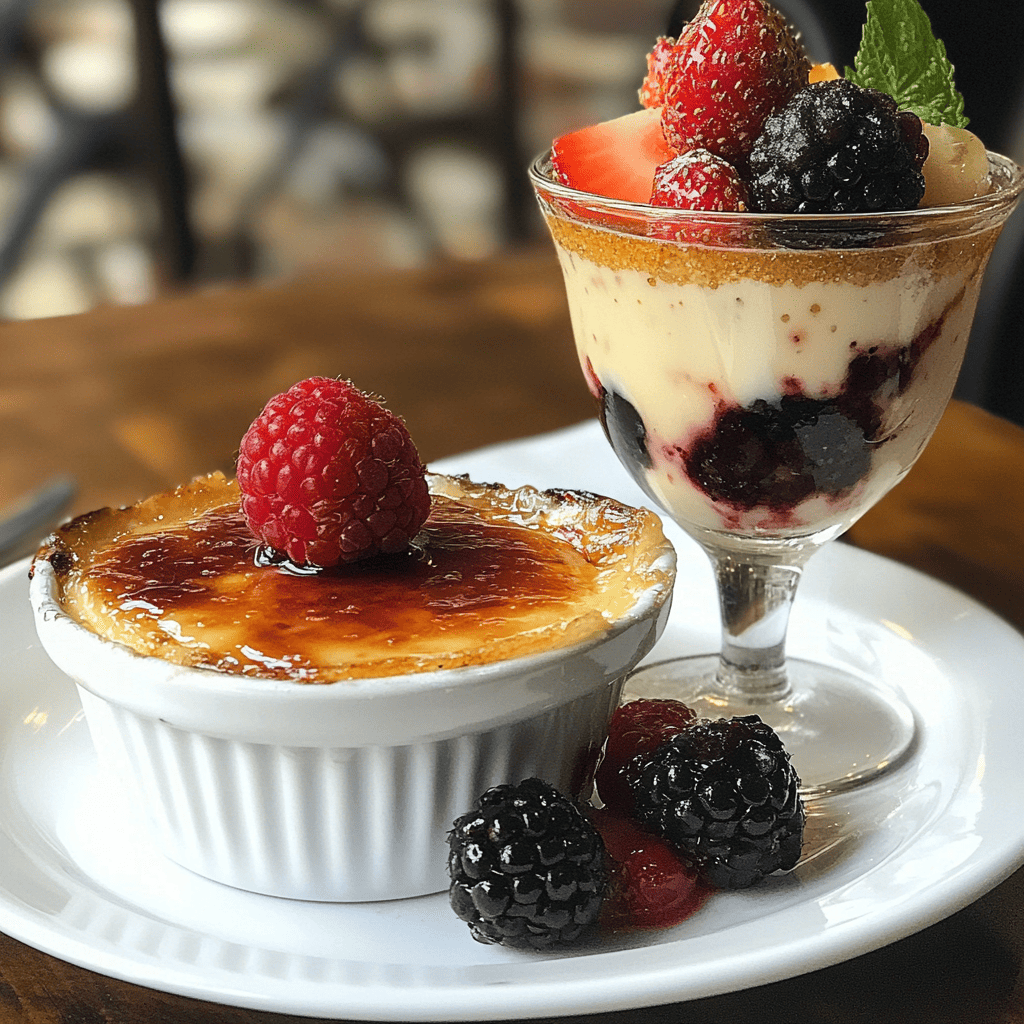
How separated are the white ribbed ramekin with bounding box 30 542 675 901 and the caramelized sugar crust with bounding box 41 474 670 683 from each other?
2 centimetres

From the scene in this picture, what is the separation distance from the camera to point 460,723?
2.70ft

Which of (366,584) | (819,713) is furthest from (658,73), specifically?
(819,713)

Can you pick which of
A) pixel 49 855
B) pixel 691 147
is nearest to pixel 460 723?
pixel 49 855

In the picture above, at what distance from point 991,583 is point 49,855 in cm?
88

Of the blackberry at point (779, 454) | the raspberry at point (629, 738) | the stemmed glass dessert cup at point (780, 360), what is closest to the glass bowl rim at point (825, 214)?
the stemmed glass dessert cup at point (780, 360)

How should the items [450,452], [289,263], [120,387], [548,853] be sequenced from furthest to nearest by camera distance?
1. [289,263]
2. [120,387]
3. [450,452]
4. [548,853]

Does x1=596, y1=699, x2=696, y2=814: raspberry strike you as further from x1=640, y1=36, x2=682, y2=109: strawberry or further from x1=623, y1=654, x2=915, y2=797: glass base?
x1=640, y1=36, x2=682, y2=109: strawberry

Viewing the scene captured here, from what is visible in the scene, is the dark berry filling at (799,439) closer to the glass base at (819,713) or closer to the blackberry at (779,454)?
the blackberry at (779,454)

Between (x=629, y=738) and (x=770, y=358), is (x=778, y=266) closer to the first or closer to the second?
(x=770, y=358)

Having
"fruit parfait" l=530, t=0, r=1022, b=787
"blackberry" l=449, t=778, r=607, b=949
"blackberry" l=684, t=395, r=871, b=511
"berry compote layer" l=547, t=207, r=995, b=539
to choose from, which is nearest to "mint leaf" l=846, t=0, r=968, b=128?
"fruit parfait" l=530, t=0, r=1022, b=787

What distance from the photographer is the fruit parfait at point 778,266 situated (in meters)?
0.88

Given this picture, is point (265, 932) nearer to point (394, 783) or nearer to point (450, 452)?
point (394, 783)

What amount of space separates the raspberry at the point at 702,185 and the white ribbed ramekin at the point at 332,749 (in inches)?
10.5

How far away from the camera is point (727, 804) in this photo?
2.70 feet
